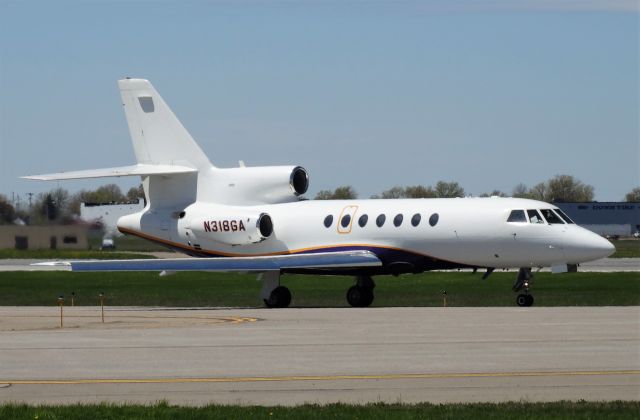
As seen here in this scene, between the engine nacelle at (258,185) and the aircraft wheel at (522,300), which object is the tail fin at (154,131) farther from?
the aircraft wheel at (522,300)

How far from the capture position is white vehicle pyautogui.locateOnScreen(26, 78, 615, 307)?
34.1 m

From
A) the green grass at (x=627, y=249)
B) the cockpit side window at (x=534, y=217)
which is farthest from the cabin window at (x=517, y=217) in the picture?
the green grass at (x=627, y=249)

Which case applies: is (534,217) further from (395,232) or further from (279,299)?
(279,299)

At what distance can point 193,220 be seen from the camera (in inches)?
1532

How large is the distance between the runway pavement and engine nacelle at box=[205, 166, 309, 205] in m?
9.68

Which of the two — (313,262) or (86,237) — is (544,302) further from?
(86,237)

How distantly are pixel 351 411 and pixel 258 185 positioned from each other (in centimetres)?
2469

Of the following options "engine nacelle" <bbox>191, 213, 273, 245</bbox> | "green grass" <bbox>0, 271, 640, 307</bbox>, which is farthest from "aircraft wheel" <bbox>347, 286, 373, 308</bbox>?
"engine nacelle" <bbox>191, 213, 273, 245</bbox>

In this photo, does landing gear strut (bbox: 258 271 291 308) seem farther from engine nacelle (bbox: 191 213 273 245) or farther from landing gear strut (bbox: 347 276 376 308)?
landing gear strut (bbox: 347 276 376 308)

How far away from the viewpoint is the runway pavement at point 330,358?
52.6ft

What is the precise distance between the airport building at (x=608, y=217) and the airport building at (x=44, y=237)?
174ft

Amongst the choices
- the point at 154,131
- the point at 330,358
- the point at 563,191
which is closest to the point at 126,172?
the point at 154,131

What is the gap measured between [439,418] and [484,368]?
4.44m

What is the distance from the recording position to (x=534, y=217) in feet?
112
